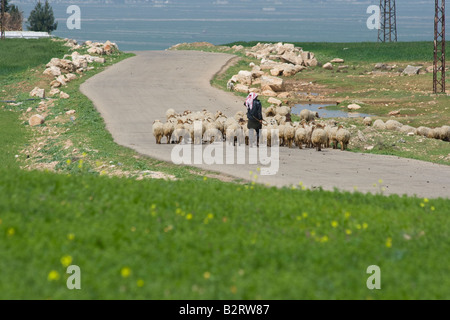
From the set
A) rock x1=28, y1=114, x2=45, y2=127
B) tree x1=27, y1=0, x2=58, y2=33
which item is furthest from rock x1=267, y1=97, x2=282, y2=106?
tree x1=27, y1=0, x2=58, y2=33

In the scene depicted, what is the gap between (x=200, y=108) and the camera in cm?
3856

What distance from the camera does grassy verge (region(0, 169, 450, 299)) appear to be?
31.3ft

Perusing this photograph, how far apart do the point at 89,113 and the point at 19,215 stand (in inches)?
983

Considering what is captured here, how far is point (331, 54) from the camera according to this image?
254 ft

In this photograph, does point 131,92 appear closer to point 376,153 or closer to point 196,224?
point 376,153

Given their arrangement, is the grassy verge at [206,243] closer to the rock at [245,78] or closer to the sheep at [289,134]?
the sheep at [289,134]

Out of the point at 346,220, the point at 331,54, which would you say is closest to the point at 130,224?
the point at 346,220

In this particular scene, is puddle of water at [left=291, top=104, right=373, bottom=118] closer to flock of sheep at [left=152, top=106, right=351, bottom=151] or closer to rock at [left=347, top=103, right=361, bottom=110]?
rock at [left=347, top=103, right=361, bottom=110]

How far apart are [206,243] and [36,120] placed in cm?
2739

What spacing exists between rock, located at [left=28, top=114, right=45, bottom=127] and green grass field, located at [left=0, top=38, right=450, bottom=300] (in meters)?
21.5

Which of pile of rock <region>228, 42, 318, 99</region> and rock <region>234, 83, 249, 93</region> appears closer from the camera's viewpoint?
rock <region>234, 83, 249, 93</region>

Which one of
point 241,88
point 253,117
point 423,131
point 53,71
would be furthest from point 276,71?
point 253,117

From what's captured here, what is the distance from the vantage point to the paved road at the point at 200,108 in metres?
20.3
